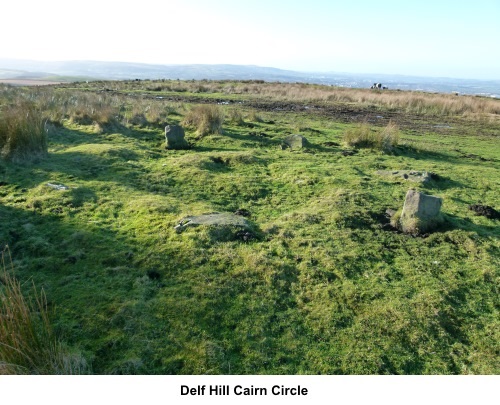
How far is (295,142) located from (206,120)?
10.9 ft

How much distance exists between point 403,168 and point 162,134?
314 inches

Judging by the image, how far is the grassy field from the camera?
12.2 feet

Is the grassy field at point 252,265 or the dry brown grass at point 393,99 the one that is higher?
the dry brown grass at point 393,99

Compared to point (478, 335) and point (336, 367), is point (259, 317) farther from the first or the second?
point (478, 335)

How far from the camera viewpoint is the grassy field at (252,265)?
3.71 meters

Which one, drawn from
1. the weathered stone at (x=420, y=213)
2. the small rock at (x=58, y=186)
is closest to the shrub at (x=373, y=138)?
the weathered stone at (x=420, y=213)

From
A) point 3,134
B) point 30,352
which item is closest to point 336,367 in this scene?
point 30,352

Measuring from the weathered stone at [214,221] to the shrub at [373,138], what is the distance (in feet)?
24.7

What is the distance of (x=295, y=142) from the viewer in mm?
11938

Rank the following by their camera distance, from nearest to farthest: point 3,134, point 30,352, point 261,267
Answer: point 30,352 < point 261,267 < point 3,134

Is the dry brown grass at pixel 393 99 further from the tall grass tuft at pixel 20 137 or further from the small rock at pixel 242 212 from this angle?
the tall grass tuft at pixel 20 137

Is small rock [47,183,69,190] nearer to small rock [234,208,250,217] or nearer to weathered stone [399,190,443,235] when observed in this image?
small rock [234,208,250,217]

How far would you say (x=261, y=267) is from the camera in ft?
16.0

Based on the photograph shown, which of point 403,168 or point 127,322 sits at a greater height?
point 403,168
